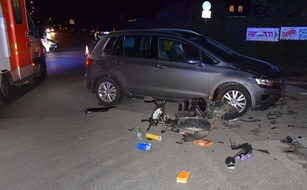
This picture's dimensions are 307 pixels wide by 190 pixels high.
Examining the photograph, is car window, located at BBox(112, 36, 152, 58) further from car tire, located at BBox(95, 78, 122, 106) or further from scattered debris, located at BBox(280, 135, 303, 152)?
scattered debris, located at BBox(280, 135, 303, 152)

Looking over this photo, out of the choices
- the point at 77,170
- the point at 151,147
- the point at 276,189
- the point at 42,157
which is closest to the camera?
the point at 276,189

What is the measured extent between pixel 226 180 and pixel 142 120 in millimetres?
2969

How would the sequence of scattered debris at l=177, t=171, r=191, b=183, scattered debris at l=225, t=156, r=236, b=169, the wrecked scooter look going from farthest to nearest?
the wrecked scooter < scattered debris at l=225, t=156, r=236, b=169 < scattered debris at l=177, t=171, r=191, b=183

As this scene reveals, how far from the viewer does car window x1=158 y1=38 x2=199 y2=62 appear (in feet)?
23.5

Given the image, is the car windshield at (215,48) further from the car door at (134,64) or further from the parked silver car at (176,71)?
the car door at (134,64)

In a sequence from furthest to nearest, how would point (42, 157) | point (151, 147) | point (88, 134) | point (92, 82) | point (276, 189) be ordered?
point (92, 82) < point (88, 134) < point (151, 147) < point (42, 157) < point (276, 189)

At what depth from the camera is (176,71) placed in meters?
7.11

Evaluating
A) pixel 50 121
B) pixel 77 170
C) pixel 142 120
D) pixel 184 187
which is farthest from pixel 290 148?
pixel 50 121

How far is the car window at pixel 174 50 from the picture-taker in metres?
7.16

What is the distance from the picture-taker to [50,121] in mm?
6871

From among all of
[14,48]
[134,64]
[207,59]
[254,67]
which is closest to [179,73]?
[207,59]

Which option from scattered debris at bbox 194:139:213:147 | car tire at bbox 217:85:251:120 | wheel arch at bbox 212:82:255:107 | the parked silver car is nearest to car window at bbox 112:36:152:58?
the parked silver car

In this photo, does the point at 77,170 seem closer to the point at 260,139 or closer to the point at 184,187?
the point at 184,187

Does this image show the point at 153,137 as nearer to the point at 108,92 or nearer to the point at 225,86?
the point at 225,86
